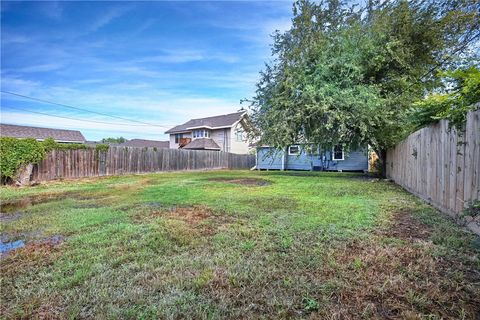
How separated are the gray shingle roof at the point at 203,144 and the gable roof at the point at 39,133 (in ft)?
39.2

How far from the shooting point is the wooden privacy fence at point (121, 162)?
40.0ft

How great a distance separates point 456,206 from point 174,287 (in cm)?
426

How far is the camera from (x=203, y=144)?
25.3 m

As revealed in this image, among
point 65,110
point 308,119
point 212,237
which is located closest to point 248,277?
point 212,237

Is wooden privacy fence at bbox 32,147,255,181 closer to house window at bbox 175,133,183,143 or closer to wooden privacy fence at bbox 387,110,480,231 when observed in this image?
house window at bbox 175,133,183,143

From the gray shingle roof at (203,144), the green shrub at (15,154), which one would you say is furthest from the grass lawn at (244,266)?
the gray shingle roof at (203,144)

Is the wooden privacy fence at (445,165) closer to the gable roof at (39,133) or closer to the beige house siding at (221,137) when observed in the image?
the beige house siding at (221,137)

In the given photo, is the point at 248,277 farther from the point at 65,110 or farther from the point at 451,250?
the point at 65,110

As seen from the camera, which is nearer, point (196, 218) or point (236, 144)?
point (196, 218)

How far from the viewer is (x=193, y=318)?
72.3 inches

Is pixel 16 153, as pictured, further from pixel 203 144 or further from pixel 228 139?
pixel 228 139

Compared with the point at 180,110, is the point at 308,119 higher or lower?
lower

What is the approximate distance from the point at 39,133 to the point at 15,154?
56.7 ft

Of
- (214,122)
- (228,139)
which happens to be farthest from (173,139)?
(228,139)
